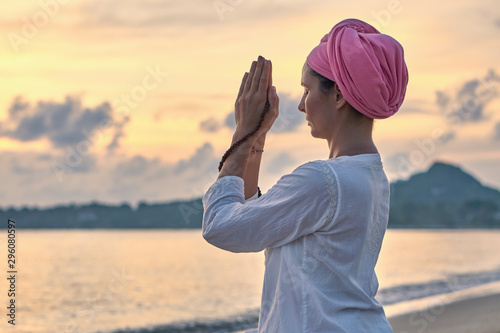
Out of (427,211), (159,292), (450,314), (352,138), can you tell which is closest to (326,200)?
(352,138)

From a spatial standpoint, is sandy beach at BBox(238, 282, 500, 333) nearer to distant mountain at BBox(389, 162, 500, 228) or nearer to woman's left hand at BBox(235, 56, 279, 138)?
woman's left hand at BBox(235, 56, 279, 138)

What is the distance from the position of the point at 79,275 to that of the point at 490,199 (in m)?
98.4

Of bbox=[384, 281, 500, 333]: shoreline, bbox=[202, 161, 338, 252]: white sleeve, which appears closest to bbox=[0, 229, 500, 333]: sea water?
bbox=[384, 281, 500, 333]: shoreline

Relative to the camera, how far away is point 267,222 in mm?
1467

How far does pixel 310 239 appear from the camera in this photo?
1481 mm

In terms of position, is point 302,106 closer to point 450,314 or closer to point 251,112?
point 251,112

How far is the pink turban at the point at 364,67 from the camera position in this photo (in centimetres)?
154

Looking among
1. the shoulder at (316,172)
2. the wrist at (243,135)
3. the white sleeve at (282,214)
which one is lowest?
the white sleeve at (282,214)

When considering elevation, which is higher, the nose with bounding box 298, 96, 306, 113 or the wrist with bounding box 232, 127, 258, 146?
the nose with bounding box 298, 96, 306, 113

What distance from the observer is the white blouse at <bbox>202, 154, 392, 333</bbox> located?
1459 mm

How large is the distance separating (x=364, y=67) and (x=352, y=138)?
0.19 m

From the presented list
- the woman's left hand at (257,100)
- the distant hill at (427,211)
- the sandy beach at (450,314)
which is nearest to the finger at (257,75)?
the woman's left hand at (257,100)

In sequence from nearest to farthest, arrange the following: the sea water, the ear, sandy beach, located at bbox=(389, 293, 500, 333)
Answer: the ear → sandy beach, located at bbox=(389, 293, 500, 333) → the sea water

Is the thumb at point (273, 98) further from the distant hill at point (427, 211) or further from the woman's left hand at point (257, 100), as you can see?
the distant hill at point (427, 211)
